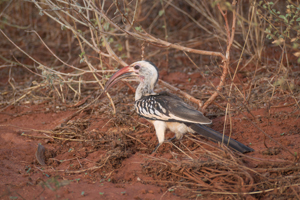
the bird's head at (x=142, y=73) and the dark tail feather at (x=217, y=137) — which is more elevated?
the bird's head at (x=142, y=73)

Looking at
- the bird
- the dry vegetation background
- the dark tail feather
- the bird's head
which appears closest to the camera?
the dry vegetation background

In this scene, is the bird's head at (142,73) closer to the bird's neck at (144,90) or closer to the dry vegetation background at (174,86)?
the bird's neck at (144,90)

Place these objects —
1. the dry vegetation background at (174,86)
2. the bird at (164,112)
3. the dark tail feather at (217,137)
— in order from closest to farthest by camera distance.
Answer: the dry vegetation background at (174,86)
the dark tail feather at (217,137)
the bird at (164,112)

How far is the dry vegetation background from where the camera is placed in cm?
283

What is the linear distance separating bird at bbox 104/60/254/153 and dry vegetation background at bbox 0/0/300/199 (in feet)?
0.62

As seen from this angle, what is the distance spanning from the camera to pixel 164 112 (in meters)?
3.60

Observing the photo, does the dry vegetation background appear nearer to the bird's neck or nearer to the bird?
the bird

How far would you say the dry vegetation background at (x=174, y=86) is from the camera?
283 cm

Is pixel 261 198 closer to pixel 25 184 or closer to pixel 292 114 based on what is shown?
pixel 292 114

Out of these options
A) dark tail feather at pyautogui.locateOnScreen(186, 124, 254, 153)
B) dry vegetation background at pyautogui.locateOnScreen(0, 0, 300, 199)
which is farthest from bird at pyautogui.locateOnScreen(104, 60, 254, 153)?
dry vegetation background at pyautogui.locateOnScreen(0, 0, 300, 199)

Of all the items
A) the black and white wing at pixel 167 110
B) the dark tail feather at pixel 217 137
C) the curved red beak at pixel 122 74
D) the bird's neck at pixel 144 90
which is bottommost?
the dark tail feather at pixel 217 137

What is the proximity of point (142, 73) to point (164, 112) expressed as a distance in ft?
2.20

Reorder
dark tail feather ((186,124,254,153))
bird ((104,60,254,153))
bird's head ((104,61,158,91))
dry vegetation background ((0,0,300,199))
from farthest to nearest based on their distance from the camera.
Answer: bird's head ((104,61,158,91))
bird ((104,60,254,153))
dark tail feather ((186,124,254,153))
dry vegetation background ((0,0,300,199))

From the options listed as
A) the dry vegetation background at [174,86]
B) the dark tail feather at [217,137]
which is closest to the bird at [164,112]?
the dark tail feather at [217,137]
